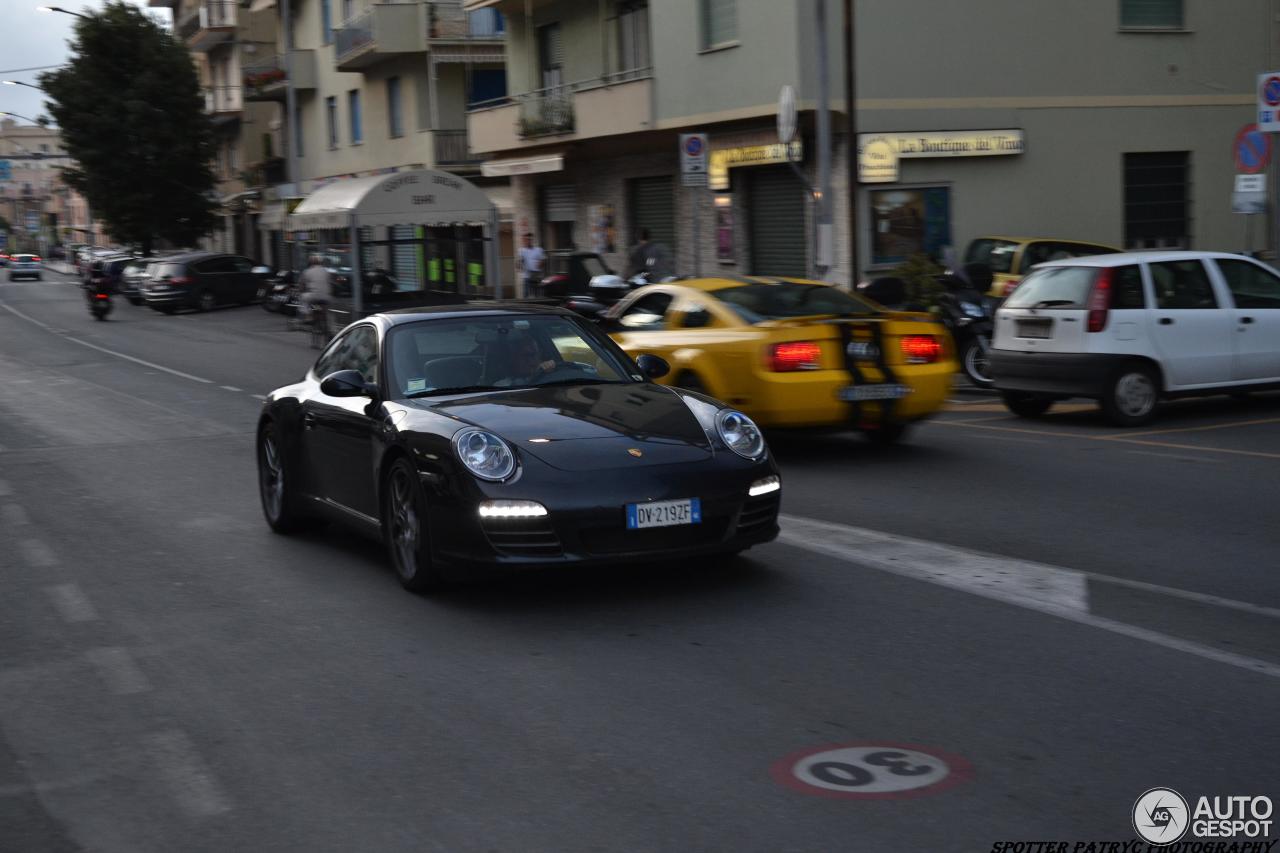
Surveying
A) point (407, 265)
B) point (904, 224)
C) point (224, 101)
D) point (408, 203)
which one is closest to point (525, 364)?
point (904, 224)

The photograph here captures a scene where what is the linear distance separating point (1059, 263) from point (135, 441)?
8891 mm

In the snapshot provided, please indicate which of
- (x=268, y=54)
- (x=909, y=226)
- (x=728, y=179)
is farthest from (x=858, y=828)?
(x=268, y=54)

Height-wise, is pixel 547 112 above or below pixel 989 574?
above

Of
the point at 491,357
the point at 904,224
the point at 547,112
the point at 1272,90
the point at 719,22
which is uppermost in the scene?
the point at 719,22

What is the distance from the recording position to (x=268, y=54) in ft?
204

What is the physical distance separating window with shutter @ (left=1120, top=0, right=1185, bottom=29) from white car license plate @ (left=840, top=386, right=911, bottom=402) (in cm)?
1792

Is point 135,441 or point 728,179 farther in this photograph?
point 728,179

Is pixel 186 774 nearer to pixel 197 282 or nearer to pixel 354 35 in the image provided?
pixel 197 282

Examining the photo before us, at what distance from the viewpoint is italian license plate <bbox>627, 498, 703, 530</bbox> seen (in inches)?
267

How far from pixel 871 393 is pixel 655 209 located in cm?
2116

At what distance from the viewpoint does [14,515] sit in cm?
1054

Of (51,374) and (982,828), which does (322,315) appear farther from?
(982,828)

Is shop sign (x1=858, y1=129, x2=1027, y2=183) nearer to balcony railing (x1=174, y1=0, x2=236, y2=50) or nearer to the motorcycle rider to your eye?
the motorcycle rider

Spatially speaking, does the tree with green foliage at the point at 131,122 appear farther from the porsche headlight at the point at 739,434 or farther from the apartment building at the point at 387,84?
the porsche headlight at the point at 739,434
